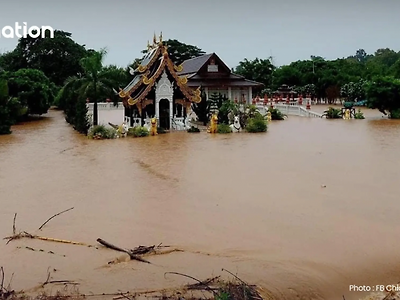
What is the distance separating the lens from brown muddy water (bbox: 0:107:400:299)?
17.3 ft

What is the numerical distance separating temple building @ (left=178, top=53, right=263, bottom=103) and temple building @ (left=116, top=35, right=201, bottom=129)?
928cm

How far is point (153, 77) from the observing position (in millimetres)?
18750

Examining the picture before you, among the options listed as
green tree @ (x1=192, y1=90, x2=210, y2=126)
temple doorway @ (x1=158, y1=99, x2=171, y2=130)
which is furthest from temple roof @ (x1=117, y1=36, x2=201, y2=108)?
green tree @ (x1=192, y1=90, x2=210, y2=126)

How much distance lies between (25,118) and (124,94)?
447 inches

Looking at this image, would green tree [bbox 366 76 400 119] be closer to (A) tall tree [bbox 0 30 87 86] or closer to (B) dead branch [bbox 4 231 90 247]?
(B) dead branch [bbox 4 231 90 247]

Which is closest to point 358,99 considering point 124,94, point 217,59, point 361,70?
point 361,70

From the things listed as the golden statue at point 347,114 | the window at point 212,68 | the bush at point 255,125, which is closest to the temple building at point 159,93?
the bush at point 255,125

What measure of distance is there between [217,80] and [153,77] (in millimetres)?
11596

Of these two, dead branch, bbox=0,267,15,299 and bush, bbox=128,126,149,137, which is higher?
bush, bbox=128,126,149,137

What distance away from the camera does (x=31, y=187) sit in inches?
374

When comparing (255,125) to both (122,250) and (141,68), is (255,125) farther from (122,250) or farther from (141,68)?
(122,250)

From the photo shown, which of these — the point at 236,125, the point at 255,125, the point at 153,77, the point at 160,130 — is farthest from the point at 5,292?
the point at 236,125

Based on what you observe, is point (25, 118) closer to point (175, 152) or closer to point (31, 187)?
point (175, 152)

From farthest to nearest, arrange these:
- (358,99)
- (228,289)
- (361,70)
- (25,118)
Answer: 1. (361,70)
2. (358,99)
3. (25,118)
4. (228,289)
